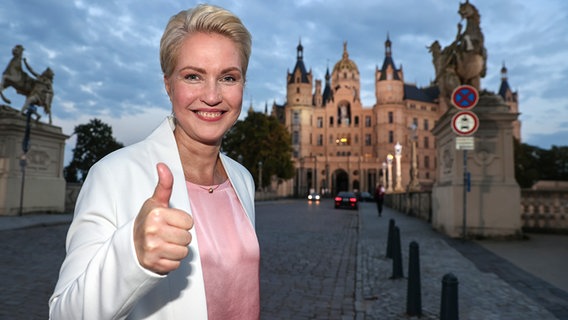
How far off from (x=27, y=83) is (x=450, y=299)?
1739cm

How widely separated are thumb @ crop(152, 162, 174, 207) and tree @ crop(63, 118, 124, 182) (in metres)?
50.9

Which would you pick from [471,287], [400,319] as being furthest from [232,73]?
[471,287]

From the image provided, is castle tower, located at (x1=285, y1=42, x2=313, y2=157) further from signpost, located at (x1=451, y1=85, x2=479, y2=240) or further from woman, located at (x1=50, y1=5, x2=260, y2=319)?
woman, located at (x1=50, y1=5, x2=260, y2=319)

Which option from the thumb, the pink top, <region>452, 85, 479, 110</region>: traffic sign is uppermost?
<region>452, 85, 479, 110</region>: traffic sign

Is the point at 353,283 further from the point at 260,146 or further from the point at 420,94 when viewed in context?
the point at 420,94

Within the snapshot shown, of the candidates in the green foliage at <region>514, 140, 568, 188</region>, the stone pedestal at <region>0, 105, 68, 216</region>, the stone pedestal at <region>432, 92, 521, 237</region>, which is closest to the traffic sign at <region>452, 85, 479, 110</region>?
the stone pedestal at <region>432, 92, 521, 237</region>

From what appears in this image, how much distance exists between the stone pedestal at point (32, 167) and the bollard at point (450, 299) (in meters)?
16.2

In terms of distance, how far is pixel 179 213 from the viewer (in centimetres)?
84

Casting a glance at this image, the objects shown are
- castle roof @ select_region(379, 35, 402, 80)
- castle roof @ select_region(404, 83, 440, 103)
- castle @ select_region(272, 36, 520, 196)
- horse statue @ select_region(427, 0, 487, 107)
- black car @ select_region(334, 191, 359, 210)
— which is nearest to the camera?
horse statue @ select_region(427, 0, 487, 107)

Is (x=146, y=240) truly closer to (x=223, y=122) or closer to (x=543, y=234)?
(x=223, y=122)

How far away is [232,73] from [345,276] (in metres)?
5.67

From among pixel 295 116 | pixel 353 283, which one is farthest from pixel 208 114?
pixel 295 116

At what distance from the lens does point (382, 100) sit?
257ft

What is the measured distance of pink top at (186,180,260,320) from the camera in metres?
1.32
